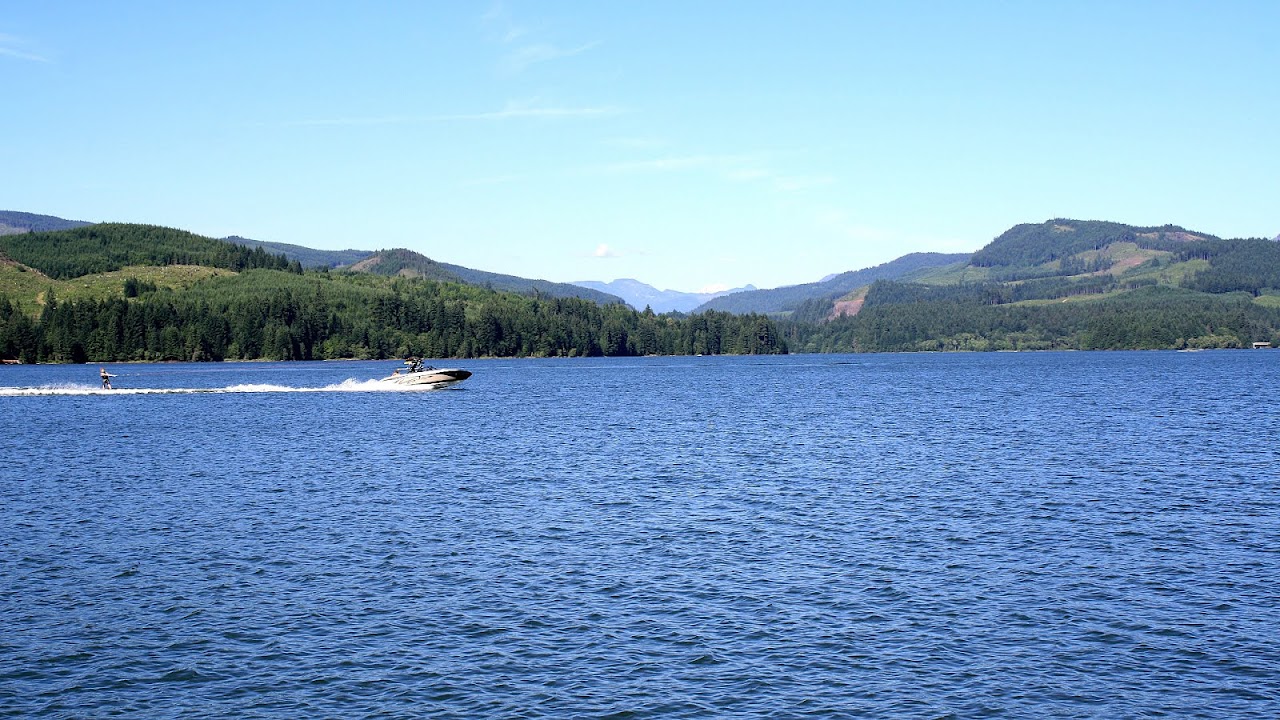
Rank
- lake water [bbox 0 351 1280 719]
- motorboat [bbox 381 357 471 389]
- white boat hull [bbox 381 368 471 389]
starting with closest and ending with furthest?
lake water [bbox 0 351 1280 719] → white boat hull [bbox 381 368 471 389] → motorboat [bbox 381 357 471 389]

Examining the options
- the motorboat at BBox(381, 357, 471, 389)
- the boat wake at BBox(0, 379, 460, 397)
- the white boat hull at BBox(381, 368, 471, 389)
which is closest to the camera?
the boat wake at BBox(0, 379, 460, 397)

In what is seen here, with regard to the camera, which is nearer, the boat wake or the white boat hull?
the boat wake

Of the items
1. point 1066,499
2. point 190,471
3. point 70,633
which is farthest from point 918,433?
point 70,633

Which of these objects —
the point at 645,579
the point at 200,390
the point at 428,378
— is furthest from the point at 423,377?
the point at 645,579

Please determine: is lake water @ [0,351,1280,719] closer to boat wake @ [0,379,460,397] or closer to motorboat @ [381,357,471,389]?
boat wake @ [0,379,460,397]

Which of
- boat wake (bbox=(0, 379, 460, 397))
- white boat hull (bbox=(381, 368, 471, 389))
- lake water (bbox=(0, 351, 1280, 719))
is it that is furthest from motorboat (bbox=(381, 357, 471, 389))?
lake water (bbox=(0, 351, 1280, 719))

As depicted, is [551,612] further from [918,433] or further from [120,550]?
[918,433]

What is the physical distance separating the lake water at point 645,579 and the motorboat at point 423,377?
70.7m

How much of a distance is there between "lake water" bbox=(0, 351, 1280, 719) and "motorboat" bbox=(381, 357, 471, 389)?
7075 centimetres

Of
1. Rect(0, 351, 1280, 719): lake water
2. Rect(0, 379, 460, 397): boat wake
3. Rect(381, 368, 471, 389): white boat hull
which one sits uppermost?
Rect(381, 368, 471, 389): white boat hull

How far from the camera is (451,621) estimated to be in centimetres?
2919

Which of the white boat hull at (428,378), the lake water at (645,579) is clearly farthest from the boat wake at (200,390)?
the lake water at (645,579)

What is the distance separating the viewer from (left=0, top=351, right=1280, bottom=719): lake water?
2397 centimetres

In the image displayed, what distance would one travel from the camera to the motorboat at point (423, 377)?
146 metres
